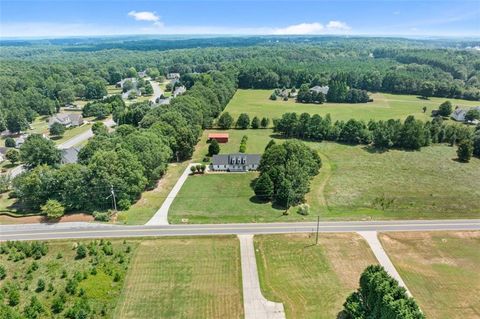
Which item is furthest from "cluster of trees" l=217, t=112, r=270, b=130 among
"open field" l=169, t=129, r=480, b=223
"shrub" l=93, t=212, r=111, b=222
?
"shrub" l=93, t=212, r=111, b=222

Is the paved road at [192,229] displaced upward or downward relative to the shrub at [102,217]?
downward

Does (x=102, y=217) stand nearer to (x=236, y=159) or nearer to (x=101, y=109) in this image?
(x=236, y=159)

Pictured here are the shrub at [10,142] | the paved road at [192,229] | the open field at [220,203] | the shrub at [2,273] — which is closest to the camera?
the shrub at [2,273]

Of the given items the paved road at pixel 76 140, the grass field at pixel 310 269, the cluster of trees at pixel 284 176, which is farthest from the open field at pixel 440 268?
the paved road at pixel 76 140

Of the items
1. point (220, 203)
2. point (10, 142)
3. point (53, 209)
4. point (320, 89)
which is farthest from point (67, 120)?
point (320, 89)

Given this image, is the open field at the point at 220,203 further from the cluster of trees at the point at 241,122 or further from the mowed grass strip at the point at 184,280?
the cluster of trees at the point at 241,122

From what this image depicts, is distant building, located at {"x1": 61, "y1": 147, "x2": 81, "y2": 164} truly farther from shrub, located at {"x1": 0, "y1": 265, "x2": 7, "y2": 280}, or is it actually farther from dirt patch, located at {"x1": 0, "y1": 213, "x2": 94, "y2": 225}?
shrub, located at {"x1": 0, "y1": 265, "x2": 7, "y2": 280}
